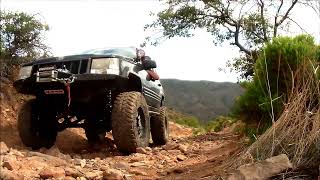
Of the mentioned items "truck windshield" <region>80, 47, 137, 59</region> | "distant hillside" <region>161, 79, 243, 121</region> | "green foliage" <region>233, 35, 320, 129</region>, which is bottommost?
"distant hillside" <region>161, 79, 243, 121</region>

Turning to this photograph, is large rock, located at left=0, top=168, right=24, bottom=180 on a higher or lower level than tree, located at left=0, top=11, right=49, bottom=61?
lower

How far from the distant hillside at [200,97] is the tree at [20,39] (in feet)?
71.0

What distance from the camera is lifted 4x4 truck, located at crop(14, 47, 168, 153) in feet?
18.3

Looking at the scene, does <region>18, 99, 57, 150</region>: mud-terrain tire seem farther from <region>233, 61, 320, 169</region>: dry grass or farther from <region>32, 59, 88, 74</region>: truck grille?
<region>233, 61, 320, 169</region>: dry grass

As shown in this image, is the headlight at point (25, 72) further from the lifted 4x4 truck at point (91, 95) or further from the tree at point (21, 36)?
the tree at point (21, 36)

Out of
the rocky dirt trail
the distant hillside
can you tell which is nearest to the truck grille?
the rocky dirt trail

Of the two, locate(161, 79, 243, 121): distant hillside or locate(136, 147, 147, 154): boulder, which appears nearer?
locate(136, 147, 147, 154): boulder

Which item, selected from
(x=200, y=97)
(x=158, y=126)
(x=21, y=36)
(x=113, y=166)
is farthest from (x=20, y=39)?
(x=200, y=97)

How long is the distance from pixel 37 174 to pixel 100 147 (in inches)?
133

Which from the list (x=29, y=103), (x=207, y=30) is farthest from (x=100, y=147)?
(x=207, y=30)

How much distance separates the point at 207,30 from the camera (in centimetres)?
1791

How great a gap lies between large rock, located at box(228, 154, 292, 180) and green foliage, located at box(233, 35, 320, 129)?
3.17ft

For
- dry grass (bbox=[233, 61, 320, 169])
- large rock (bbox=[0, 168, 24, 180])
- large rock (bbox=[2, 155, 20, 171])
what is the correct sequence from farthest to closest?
1. large rock (bbox=[2, 155, 20, 171])
2. large rock (bbox=[0, 168, 24, 180])
3. dry grass (bbox=[233, 61, 320, 169])

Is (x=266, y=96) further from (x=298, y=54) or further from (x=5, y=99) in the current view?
(x=5, y=99)
